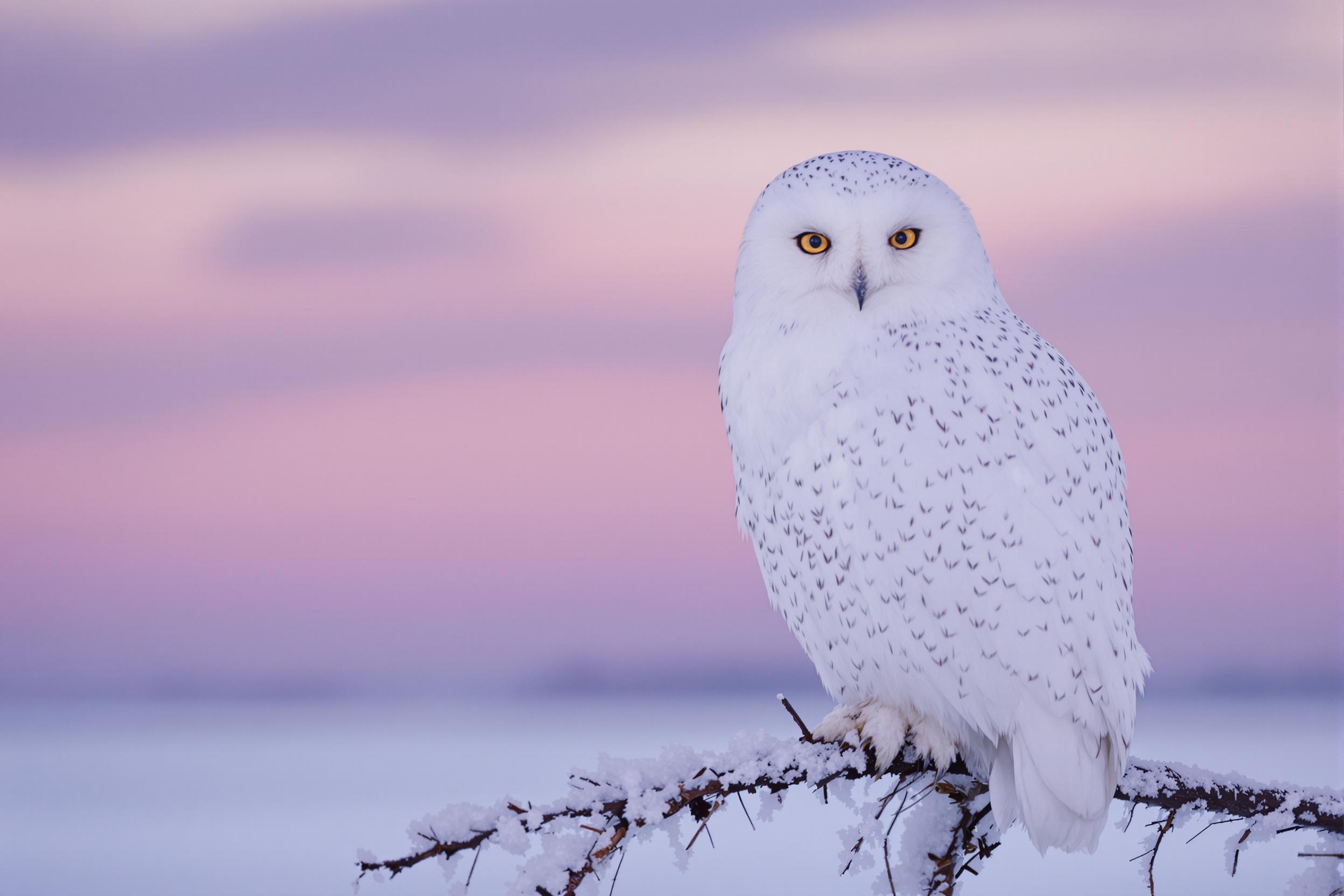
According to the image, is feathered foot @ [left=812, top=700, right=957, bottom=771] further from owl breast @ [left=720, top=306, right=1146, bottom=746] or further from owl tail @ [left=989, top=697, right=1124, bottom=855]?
owl tail @ [left=989, top=697, right=1124, bottom=855]

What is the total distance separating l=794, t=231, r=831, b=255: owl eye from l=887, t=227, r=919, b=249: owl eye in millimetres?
158

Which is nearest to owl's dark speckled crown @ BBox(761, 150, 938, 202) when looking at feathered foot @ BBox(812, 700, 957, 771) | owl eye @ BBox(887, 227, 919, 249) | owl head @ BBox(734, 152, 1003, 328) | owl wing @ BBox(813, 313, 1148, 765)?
owl head @ BBox(734, 152, 1003, 328)

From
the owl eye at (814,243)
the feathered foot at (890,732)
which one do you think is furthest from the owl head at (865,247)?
the feathered foot at (890,732)

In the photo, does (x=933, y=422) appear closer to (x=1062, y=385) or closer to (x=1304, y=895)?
(x=1062, y=385)

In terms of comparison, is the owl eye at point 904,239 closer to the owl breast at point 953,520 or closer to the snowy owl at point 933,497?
the snowy owl at point 933,497

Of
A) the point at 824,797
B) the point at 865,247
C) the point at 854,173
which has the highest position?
the point at 854,173

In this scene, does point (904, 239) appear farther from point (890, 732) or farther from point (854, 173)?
point (890, 732)

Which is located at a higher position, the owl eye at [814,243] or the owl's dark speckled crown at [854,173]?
the owl's dark speckled crown at [854,173]

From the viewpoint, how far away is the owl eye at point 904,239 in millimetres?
2873

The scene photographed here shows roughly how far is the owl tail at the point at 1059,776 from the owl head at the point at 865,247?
101 centimetres

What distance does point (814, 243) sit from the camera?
114 inches

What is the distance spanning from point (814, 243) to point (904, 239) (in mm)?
219

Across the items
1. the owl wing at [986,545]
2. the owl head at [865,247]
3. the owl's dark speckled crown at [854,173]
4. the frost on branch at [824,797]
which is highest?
the owl's dark speckled crown at [854,173]

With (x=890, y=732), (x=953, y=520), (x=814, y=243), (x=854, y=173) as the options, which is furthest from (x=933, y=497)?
(x=854, y=173)
